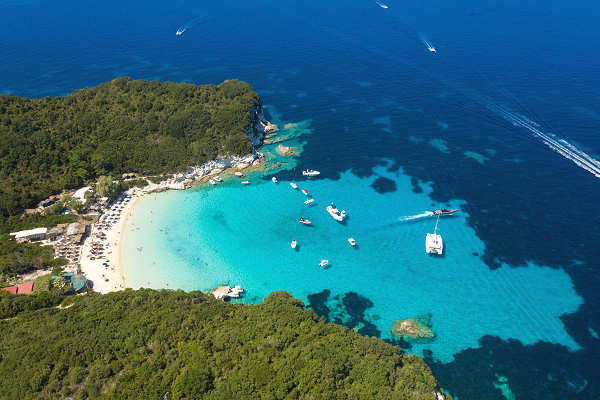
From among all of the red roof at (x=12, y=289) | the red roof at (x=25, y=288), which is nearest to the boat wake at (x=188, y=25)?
the red roof at (x=25, y=288)

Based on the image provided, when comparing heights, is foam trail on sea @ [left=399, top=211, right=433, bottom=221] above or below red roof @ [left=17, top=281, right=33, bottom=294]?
above

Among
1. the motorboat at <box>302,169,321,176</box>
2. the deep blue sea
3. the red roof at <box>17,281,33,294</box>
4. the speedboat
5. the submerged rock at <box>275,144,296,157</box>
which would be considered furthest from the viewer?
the submerged rock at <box>275,144,296,157</box>

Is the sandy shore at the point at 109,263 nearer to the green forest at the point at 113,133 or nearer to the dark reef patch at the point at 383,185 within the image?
the green forest at the point at 113,133

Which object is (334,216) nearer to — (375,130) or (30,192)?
(375,130)

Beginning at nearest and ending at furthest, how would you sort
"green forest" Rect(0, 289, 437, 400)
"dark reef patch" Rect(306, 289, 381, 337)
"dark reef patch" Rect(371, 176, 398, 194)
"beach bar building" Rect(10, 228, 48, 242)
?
1. "green forest" Rect(0, 289, 437, 400)
2. "dark reef patch" Rect(306, 289, 381, 337)
3. "beach bar building" Rect(10, 228, 48, 242)
4. "dark reef patch" Rect(371, 176, 398, 194)

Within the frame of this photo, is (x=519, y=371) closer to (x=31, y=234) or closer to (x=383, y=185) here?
(x=383, y=185)

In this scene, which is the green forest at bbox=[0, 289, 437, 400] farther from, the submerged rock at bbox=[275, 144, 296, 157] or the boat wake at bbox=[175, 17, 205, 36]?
the boat wake at bbox=[175, 17, 205, 36]

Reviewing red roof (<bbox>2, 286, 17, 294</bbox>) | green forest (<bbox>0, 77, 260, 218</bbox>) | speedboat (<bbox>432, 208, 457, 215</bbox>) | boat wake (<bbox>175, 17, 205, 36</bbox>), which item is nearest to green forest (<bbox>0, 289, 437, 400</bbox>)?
red roof (<bbox>2, 286, 17, 294</bbox>)
